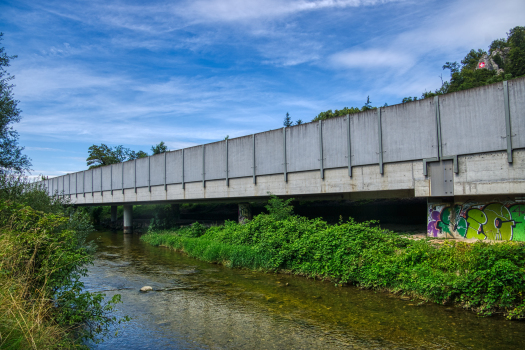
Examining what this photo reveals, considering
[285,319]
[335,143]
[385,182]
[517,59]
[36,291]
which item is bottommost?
[285,319]

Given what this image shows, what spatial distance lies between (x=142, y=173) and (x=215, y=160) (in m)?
11.5

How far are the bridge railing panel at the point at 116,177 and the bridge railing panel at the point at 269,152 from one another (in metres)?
20.8

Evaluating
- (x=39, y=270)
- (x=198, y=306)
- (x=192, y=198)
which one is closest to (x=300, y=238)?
(x=198, y=306)

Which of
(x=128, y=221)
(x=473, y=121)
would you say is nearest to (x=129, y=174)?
(x=128, y=221)

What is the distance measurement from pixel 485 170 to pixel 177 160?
22702 mm

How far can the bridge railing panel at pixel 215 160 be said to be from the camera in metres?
25.5

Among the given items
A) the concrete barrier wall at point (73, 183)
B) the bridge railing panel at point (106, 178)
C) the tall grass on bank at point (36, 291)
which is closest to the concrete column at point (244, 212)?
the tall grass on bank at point (36, 291)

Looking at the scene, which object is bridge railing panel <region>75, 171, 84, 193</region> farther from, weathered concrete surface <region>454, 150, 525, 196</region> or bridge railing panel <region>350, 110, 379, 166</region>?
weathered concrete surface <region>454, 150, 525, 196</region>

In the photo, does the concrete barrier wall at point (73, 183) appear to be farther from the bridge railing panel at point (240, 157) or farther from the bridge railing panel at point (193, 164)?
the bridge railing panel at point (240, 157)

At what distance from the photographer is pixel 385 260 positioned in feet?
38.4

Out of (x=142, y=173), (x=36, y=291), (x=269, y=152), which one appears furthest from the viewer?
(x=142, y=173)


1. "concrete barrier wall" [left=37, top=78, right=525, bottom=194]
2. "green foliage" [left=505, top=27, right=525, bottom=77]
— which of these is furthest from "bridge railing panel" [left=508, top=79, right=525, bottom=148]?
"green foliage" [left=505, top=27, right=525, bottom=77]

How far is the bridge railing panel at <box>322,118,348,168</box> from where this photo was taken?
18.3m

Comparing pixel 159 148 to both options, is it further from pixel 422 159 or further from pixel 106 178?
pixel 422 159
